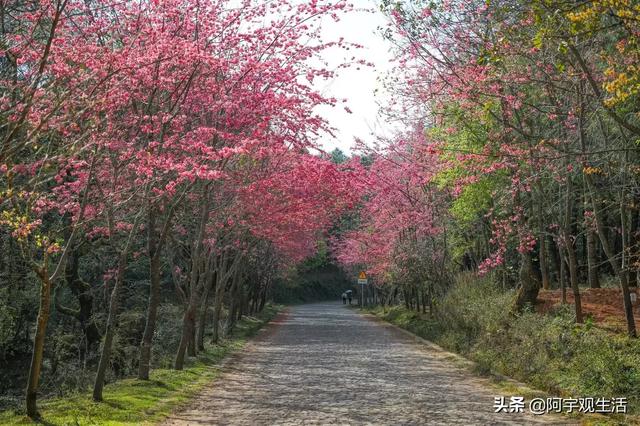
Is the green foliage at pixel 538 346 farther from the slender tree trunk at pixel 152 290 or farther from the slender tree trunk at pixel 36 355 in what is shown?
the slender tree trunk at pixel 36 355

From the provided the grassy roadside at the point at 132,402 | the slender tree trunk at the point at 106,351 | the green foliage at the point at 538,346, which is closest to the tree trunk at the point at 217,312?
the grassy roadside at the point at 132,402

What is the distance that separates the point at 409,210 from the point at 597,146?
39.3 ft

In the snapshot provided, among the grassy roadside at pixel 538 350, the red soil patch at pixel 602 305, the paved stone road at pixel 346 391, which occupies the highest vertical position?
the red soil patch at pixel 602 305

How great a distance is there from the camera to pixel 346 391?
1198 centimetres

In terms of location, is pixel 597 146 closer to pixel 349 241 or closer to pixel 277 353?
pixel 277 353

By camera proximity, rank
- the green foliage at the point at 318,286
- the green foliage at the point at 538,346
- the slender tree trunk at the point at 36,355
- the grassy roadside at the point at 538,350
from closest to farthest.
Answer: the slender tree trunk at the point at 36,355, the grassy roadside at the point at 538,350, the green foliage at the point at 538,346, the green foliage at the point at 318,286

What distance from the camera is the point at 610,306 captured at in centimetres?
1723

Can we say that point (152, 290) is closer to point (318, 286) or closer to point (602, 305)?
point (602, 305)

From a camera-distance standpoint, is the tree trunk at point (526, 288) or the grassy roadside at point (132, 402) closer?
the grassy roadside at point (132, 402)

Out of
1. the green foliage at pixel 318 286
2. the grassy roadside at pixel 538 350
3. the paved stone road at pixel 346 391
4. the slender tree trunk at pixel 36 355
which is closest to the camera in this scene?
the slender tree trunk at pixel 36 355

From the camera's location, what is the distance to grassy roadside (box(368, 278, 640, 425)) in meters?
9.99

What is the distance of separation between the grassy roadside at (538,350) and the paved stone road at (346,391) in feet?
2.20

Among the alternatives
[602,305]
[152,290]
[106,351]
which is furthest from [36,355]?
[602,305]

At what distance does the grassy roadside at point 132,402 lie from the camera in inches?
358
